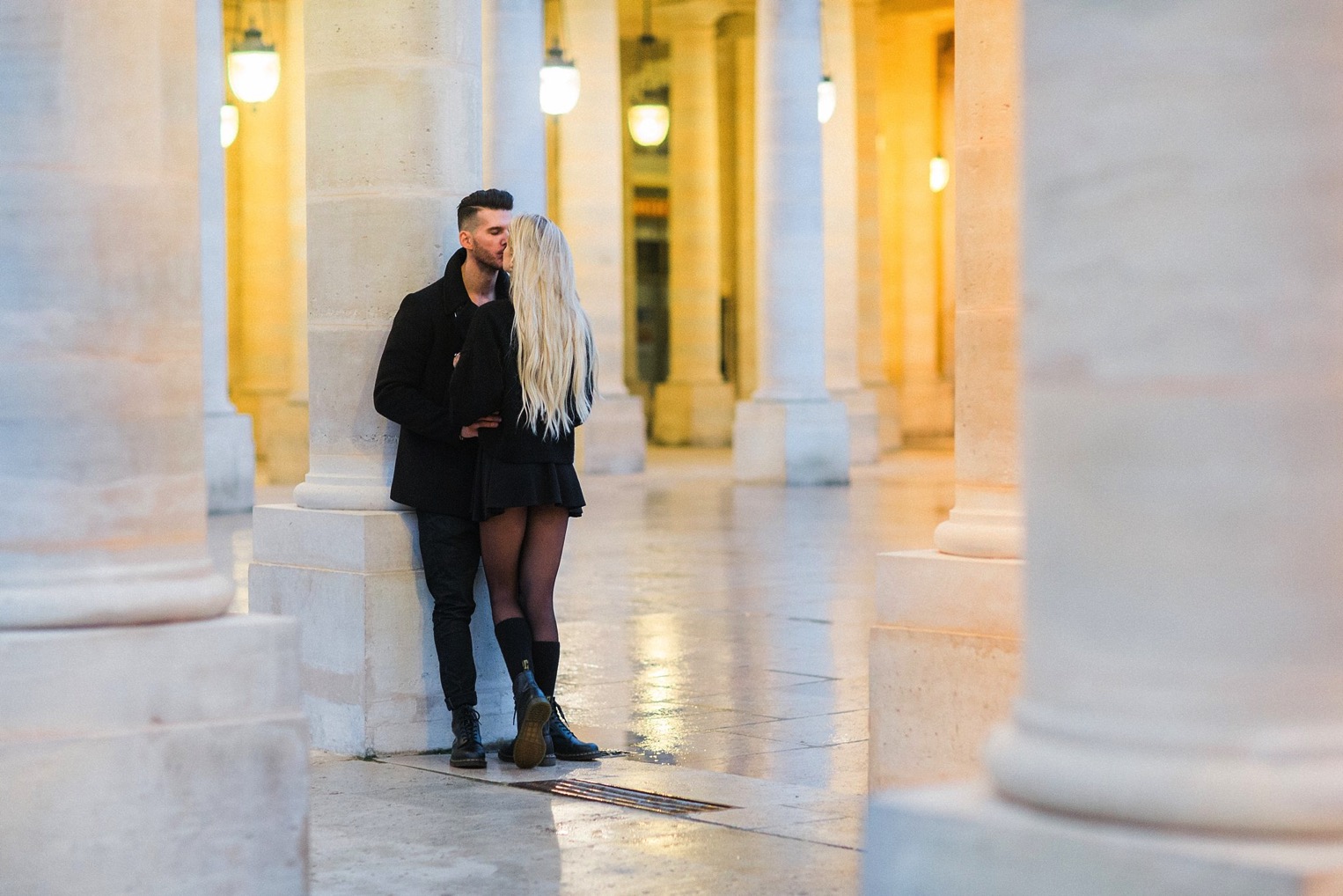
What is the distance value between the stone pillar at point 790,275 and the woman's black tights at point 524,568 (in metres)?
16.7

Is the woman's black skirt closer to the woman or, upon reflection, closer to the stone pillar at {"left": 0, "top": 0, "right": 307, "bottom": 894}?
the woman

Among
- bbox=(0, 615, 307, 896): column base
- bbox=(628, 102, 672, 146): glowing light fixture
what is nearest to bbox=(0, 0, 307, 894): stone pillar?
bbox=(0, 615, 307, 896): column base

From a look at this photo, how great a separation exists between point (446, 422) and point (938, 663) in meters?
2.11

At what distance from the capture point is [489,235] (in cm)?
762

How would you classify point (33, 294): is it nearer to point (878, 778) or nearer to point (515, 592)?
point (515, 592)

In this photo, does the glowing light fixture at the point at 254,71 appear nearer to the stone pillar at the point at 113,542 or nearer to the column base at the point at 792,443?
the column base at the point at 792,443

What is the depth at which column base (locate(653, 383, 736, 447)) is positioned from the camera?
32844mm

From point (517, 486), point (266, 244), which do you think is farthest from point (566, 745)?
point (266, 244)

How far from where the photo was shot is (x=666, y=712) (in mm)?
8820

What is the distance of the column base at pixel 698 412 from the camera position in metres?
32.8

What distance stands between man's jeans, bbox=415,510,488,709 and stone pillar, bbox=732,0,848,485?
16507 millimetres

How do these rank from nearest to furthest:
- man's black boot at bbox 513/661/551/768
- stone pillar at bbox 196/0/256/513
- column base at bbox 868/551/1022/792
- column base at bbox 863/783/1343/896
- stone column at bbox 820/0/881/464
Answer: column base at bbox 863/783/1343/896 → column base at bbox 868/551/1022/792 → man's black boot at bbox 513/661/551/768 → stone pillar at bbox 196/0/256/513 → stone column at bbox 820/0/881/464

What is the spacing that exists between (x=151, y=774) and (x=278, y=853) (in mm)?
410

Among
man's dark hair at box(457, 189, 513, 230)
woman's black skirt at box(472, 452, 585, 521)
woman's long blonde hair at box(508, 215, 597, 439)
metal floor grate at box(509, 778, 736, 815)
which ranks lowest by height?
metal floor grate at box(509, 778, 736, 815)
